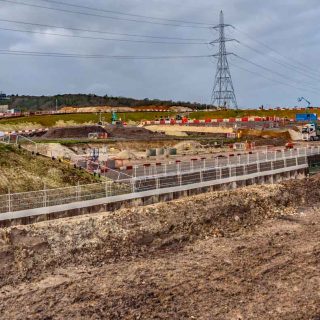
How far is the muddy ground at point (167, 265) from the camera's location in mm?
14148

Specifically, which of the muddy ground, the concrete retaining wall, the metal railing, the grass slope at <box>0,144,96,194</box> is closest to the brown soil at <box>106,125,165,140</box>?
the metal railing

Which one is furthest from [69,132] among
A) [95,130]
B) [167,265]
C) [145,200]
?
[167,265]

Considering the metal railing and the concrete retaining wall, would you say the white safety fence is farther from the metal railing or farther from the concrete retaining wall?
the concrete retaining wall

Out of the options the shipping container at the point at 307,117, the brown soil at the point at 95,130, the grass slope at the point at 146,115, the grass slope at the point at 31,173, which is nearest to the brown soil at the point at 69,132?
the brown soil at the point at 95,130

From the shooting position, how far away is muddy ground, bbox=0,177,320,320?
1415cm

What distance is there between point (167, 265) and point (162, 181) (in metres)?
9.07

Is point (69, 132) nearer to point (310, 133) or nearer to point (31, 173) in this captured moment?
point (310, 133)

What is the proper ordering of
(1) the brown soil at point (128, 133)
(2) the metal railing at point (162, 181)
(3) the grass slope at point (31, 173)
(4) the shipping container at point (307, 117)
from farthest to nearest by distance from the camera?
(4) the shipping container at point (307, 117) < (1) the brown soil at point (128, 133) < (3) the grass slope at point (31, 173) < (2) the metal railing at point (162, 181)

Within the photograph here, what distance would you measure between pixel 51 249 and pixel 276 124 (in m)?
62.5

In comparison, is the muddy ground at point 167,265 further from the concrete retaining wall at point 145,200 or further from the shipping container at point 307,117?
the shipping container at point 307,117

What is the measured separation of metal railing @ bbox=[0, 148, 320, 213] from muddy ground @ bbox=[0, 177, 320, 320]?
1078mm

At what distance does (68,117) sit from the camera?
87.1m

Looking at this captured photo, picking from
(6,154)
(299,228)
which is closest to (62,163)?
(6,154)

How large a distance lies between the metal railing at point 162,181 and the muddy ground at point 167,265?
42.5 inches
